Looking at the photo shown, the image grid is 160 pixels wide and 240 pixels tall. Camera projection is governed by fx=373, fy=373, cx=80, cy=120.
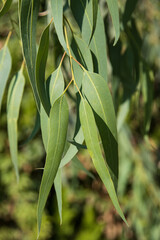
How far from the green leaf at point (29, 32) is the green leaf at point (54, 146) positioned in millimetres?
65

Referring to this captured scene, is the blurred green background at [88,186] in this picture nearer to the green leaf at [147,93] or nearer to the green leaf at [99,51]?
the green leaf at [147,93]

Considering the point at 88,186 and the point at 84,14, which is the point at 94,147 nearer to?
the point at 84,14

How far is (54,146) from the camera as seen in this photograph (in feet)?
1.79

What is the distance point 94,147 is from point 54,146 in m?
0.06

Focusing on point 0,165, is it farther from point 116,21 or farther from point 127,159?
point 116,21

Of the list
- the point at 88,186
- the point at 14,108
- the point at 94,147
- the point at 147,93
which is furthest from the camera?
the point at 88,186

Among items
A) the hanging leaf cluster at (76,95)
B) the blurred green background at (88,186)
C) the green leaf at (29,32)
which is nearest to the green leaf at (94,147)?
the hanging leaf cluster at (76,95)

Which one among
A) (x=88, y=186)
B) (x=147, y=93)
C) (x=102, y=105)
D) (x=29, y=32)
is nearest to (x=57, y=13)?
(x=29, y=32)

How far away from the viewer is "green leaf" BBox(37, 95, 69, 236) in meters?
0.54

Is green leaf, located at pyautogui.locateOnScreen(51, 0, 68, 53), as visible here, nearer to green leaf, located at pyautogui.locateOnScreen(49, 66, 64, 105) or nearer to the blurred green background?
green leaf, located at pyautogui.locateOnScreen(49, 66, 64, 105)

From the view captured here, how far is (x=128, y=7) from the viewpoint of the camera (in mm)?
748

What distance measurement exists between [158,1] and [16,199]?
1157mm

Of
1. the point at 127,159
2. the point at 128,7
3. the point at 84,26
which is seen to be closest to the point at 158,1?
the point at 127,159

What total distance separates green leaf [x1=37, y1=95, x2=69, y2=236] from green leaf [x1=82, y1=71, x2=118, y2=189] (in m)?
0.05
